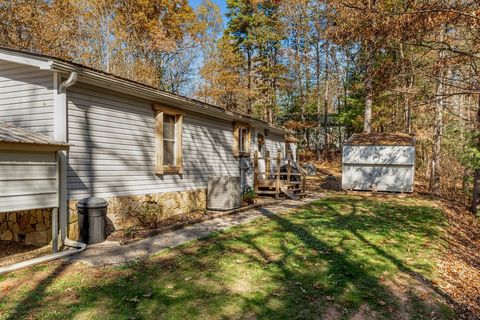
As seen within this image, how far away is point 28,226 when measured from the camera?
22.1 ft

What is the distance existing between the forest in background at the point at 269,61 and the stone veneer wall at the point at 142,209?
19.9 ft

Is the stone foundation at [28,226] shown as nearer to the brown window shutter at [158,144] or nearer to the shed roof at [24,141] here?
the shed roof at [24,141]

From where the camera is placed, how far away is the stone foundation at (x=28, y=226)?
6.53 metres

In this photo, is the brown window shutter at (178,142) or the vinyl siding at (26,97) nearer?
the vinyl siding at (26,97)

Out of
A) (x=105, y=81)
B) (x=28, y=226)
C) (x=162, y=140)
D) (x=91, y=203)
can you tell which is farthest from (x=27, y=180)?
(x=162, y=140)

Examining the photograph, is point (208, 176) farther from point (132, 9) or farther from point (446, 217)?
point (132, 9)

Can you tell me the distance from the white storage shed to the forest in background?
193cm

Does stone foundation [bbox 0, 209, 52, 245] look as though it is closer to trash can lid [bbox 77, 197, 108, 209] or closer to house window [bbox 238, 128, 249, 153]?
trash can lid [bbox 77, 197, 108, 209]

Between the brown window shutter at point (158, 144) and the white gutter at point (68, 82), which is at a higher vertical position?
the white gutter at point (68, 82)

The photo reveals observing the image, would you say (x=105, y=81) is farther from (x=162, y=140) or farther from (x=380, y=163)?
(x=380, y=163)

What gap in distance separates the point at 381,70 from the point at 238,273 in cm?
596

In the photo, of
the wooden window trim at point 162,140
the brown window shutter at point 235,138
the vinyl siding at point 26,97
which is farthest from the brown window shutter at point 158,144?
the brown window shutter at point 235,138

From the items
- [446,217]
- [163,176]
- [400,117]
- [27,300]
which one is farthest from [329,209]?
[400,117]

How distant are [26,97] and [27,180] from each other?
7.31ft
